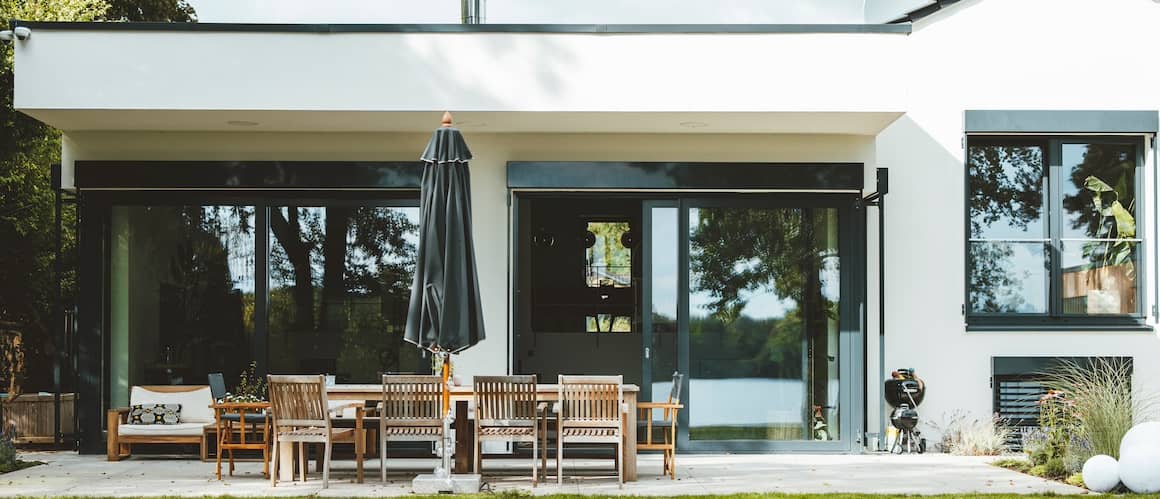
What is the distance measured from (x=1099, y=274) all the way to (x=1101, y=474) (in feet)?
11.9

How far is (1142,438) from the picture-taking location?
7.73 metres

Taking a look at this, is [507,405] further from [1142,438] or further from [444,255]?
[1142,438]

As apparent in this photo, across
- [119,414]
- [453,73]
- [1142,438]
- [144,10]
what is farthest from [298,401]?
[144,10]

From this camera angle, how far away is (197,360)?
408 inches

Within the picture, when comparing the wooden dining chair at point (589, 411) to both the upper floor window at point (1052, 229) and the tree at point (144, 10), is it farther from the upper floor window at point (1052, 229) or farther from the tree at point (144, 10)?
the tree at point (144, 10)

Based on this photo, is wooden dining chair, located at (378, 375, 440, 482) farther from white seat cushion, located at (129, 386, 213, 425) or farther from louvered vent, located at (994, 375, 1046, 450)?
louvered vent, located at (994, 375, 1046, 450)

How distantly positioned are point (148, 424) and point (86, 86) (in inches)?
116

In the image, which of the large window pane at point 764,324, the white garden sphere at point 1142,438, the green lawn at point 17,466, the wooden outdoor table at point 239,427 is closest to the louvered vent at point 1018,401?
the large window pane at point 764,324

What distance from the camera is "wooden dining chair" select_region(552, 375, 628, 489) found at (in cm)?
819

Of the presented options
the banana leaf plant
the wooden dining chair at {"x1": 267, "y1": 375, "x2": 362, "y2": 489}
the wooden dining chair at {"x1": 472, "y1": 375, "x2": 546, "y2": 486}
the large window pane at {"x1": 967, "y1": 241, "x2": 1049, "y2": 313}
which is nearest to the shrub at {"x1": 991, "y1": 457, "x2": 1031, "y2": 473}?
the large window pane at {"x1": 967, "y1": 241, "x2": 1049, "y2": 313}

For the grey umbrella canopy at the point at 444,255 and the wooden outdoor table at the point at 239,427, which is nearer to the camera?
the grey umbrella canopy at the point at 444,255

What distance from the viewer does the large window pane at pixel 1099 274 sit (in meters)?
10.8

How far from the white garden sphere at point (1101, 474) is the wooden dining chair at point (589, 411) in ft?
10.8

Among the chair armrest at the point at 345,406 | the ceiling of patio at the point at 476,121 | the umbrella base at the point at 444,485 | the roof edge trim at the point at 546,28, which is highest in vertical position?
the roof edge trim at the point at 546,28
